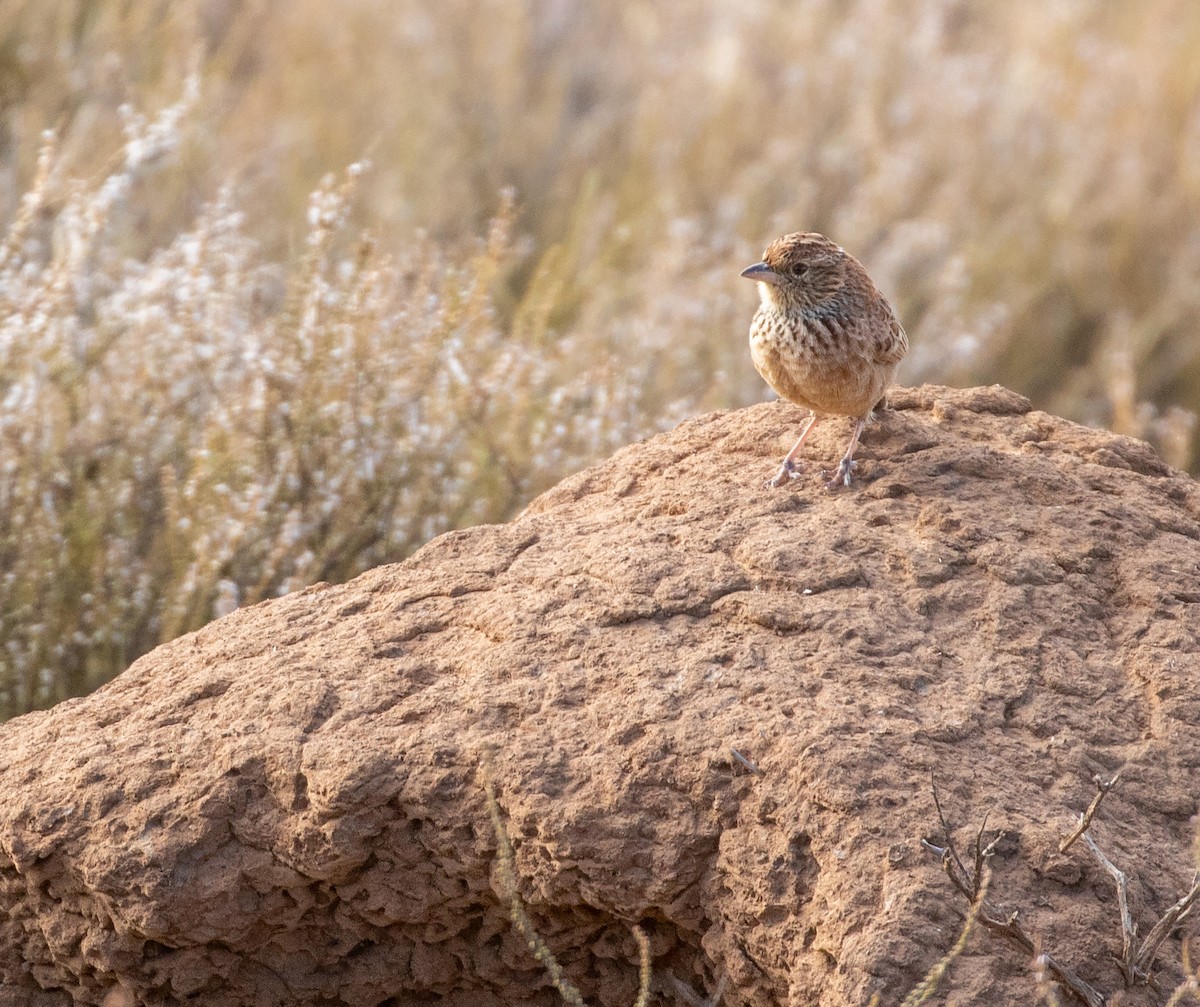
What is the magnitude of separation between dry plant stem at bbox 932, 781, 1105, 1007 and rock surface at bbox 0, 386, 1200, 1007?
4 centimetres

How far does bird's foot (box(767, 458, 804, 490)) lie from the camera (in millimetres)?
2938

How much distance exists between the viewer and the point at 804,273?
3143 millimetres

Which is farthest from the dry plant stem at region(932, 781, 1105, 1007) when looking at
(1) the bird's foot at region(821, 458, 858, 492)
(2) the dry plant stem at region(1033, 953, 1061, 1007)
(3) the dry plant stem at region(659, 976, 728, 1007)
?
(1) the bird's foot at region(821, 458, 858, 492)

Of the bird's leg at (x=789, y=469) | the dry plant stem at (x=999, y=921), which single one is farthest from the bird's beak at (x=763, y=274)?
the dry plant stem at (x=999, y=921)

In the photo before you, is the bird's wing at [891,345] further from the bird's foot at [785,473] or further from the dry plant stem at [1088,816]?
the dry plant stem at [1088,816]

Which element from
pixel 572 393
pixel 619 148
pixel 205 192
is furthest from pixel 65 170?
pixel 619 148

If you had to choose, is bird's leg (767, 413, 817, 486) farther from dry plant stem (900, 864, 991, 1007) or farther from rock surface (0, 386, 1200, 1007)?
dry plant stem (900, 864, 991, 1007)

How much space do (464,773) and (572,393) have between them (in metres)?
2.24

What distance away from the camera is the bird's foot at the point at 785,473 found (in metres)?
2.94

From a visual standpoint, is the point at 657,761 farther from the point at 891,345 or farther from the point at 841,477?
the point at 891,345

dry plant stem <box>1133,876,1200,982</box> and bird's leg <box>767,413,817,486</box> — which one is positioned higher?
bird's leg <box>767,413,817,486</box>

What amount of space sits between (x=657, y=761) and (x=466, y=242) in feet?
11.9

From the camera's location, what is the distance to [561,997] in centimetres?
252

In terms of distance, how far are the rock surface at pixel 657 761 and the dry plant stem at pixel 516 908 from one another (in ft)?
0.07
